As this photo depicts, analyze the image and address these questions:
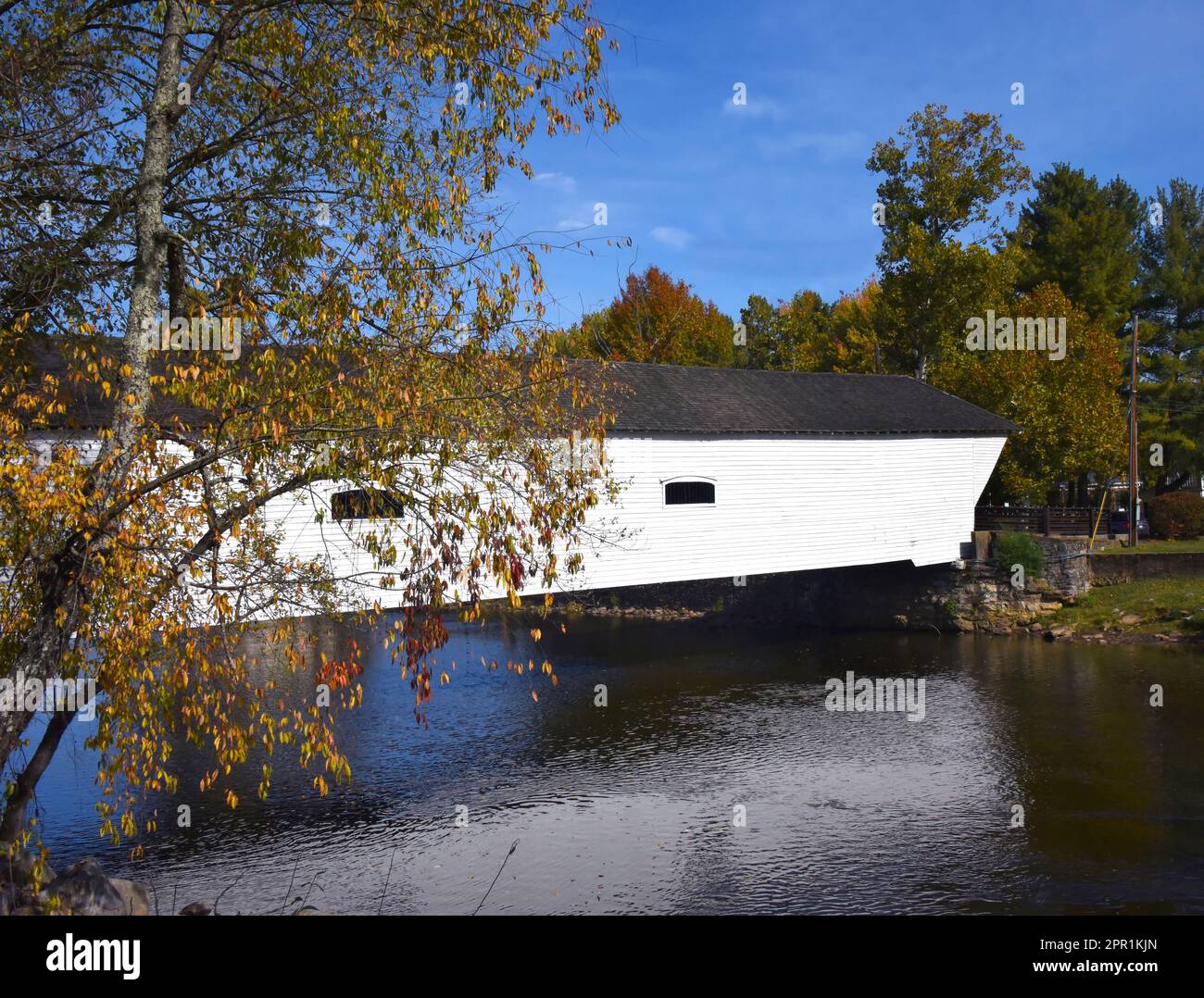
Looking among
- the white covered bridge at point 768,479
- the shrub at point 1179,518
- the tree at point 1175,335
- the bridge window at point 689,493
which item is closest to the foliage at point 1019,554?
the white covered bridge at point 768,479

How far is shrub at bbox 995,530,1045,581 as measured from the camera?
78.0ft

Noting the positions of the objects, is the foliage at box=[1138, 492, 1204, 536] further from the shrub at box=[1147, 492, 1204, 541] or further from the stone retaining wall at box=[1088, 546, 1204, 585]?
the stone retaining wall at box=[1088, 546, 1204, 585]

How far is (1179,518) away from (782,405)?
14.5 metres

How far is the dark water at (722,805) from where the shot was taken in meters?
9.95

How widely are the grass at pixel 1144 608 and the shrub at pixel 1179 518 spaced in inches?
197

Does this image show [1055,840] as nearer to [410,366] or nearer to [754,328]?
[410,366]

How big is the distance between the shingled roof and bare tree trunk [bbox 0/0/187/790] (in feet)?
32.2

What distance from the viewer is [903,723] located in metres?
16.3

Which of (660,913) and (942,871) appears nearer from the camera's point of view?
(660,913)

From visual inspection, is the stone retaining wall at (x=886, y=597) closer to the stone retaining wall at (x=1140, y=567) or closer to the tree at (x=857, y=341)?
the stone retaining wall at (x=1140, y=567)
